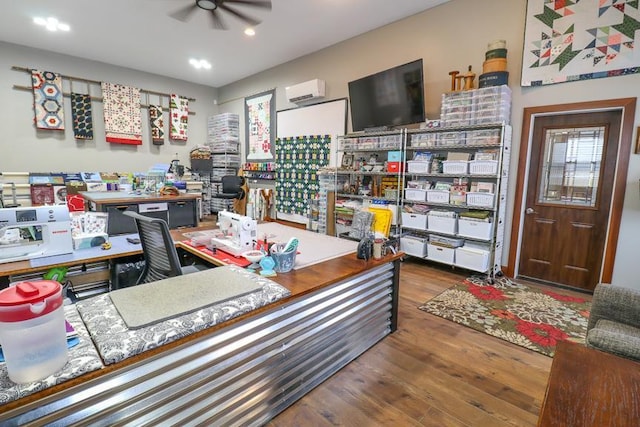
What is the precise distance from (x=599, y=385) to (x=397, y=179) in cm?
348

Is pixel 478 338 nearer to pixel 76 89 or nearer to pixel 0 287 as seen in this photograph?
pixel 0 287

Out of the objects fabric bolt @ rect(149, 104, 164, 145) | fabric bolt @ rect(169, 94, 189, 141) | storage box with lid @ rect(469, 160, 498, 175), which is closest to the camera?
storage box with lid @ rect(469, 160, 498, 175)

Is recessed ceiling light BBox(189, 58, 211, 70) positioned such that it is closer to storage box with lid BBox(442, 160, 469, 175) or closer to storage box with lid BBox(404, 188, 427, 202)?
storage box with lid BBox(404, 188, 427, 202)

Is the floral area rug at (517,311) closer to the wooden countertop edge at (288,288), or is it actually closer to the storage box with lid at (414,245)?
the storage box with lid at (414,245)

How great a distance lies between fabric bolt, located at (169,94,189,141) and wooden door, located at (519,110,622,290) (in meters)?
6.83

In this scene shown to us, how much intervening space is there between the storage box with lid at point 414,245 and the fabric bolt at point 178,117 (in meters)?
5.73

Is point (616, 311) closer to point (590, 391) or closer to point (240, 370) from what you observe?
point (590, 391)

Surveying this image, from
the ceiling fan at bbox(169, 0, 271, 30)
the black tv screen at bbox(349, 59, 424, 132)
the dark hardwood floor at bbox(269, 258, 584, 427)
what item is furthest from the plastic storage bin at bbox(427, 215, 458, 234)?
the ceiling fan at bbox(169, 0, 271, 30)

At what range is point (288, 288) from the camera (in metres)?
1.55

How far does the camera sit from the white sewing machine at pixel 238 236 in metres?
2.03

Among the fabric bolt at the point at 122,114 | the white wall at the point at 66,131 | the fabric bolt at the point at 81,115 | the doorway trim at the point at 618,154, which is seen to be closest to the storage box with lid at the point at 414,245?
the doorway trim at the point at 618,154

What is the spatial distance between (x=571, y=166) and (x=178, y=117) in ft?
23.8

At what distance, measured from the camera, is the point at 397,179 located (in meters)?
4.26

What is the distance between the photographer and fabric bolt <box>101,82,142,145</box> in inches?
242
